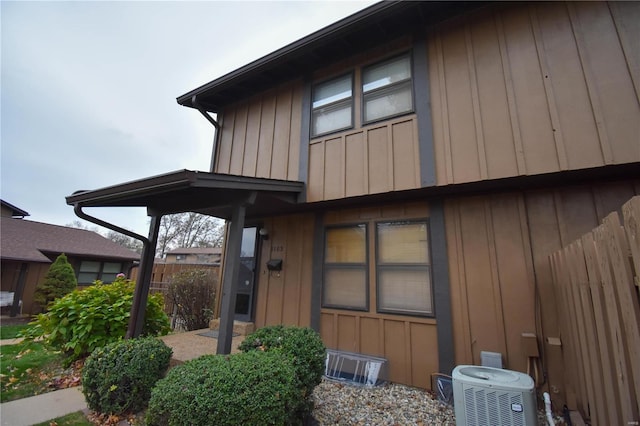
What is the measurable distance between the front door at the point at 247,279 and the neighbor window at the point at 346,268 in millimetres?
1695

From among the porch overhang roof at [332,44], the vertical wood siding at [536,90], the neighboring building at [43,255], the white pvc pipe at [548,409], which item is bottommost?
the white pvc pipe at [548,409]

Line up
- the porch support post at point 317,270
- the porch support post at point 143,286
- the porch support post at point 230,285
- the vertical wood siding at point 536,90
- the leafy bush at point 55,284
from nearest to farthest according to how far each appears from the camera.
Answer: the vertical wood siding at point 536,90 < the porch support post at point 230,285 < the porch support post at point 143,286 < the porch support post at point 317,270 < the leafy bush at point 55,284

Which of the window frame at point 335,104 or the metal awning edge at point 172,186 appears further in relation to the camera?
the window frame at point 335,104

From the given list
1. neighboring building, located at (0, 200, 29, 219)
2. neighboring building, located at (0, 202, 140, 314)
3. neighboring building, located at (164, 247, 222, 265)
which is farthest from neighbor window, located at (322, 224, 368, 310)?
neighboring building, located at (0, 200, 29, 219)

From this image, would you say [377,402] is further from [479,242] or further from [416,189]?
[416,189]

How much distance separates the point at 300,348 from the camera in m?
2.72

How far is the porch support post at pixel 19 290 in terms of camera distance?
10.1 meters

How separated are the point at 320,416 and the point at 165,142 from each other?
900 inches

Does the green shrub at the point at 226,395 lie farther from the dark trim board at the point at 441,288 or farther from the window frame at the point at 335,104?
the window frame at the point at 335,104

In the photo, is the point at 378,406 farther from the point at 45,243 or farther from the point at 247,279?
the point at 45,243

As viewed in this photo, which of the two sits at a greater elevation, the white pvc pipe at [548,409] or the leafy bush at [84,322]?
the leafy bush at [84,322]

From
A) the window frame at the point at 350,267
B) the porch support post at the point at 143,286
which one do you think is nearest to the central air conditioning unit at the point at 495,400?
the window frame at the point at 350,267

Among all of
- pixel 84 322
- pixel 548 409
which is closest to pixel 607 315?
pixel 548 409

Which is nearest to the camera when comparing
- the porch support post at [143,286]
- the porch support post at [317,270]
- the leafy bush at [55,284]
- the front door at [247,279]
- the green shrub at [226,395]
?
the green shrub at [226,395]
